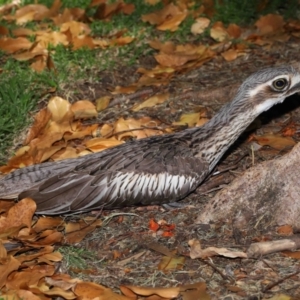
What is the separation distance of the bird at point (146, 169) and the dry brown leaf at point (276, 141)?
0.37m

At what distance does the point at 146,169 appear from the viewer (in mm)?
4824

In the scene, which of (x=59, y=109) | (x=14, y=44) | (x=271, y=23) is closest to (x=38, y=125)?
(x=59, y=109)

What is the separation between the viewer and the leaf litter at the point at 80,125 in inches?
162

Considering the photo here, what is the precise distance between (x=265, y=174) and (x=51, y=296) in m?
1.41

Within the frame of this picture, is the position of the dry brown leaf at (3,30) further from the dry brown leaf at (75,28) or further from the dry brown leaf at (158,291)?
the dry brown leaf at (158,291)

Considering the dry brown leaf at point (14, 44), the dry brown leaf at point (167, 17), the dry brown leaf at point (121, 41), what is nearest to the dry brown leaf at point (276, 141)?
the dry brown leaf at point (121, 41)

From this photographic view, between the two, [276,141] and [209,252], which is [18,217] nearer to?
[209,252]

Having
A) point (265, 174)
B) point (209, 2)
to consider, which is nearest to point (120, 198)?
point (265, 174)

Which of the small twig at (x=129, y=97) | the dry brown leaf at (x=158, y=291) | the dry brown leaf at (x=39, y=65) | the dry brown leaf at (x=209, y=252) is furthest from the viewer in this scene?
the dry brown leaf at (x=39, y=65)

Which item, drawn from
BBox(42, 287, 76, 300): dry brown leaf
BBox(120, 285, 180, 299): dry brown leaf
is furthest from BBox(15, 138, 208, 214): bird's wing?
BBox(120, 285, 180, 299): dry brown leaf

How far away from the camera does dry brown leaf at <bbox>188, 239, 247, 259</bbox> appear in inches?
165

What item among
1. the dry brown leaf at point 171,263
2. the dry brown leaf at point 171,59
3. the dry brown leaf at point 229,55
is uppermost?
the dry brown leaf at point 171,59

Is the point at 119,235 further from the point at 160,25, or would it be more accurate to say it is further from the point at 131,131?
the point at 160,25

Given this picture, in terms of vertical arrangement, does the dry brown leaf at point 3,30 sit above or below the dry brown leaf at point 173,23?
above
